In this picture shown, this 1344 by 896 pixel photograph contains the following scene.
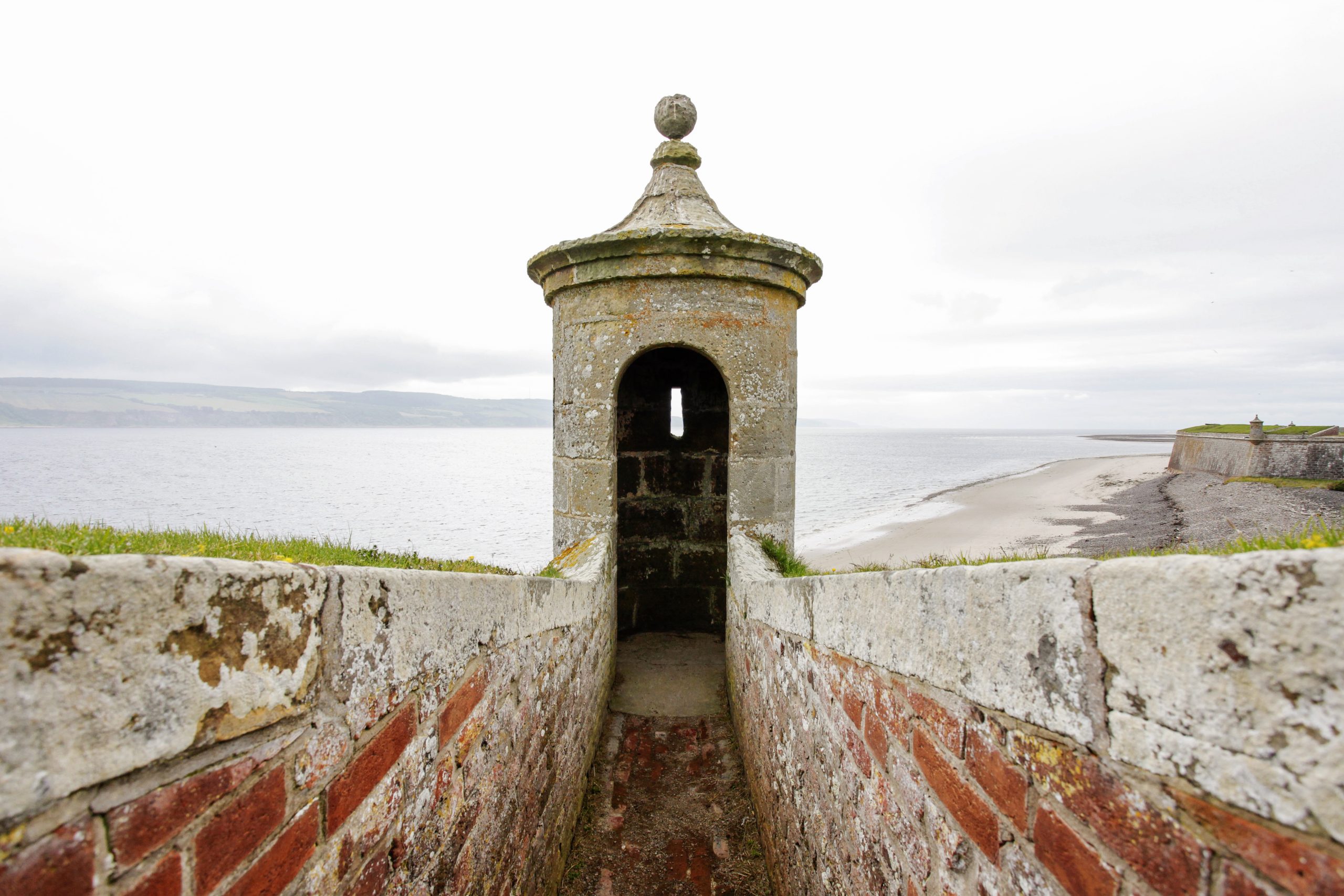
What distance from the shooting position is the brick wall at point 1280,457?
20.1 metres

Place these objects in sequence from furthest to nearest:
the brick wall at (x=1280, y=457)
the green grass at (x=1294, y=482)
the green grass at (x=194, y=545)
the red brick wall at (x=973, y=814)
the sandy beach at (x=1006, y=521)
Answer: the brick wall at (x=1280, y=457), the sandy beach at (x=1006, y=521), the green grass at (x=1294, y=482), the green grass at (x=194, y=545), the red brick wall at (x=973, y=814)

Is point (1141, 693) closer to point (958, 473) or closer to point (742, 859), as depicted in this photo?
point (742, 859)

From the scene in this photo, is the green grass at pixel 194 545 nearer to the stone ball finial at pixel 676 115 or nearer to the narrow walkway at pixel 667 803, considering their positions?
the narrow walkway at pixel 667 803

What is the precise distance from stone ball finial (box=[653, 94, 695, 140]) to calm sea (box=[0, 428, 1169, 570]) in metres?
4.44

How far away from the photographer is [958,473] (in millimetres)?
50250

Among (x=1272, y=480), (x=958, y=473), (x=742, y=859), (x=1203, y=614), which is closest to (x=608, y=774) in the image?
(x=742, y=859)

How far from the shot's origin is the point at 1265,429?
30328 mm

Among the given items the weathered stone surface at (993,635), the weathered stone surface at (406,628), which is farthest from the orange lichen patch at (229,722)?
the weathered stone surface at (993,635)

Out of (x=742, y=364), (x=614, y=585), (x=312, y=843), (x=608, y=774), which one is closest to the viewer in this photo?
(x=312, y=843)

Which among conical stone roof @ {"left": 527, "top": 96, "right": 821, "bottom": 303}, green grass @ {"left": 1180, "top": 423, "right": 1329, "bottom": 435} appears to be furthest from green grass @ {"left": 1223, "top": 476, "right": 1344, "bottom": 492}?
conical stone roof @ {"left": 527, "top": 96, "right": 821, "bottom": 303}

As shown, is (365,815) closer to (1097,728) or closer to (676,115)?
(1097,728)

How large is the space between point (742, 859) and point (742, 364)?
3237mm

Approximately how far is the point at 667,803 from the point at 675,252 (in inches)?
147

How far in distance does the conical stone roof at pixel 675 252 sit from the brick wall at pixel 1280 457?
23925mm
